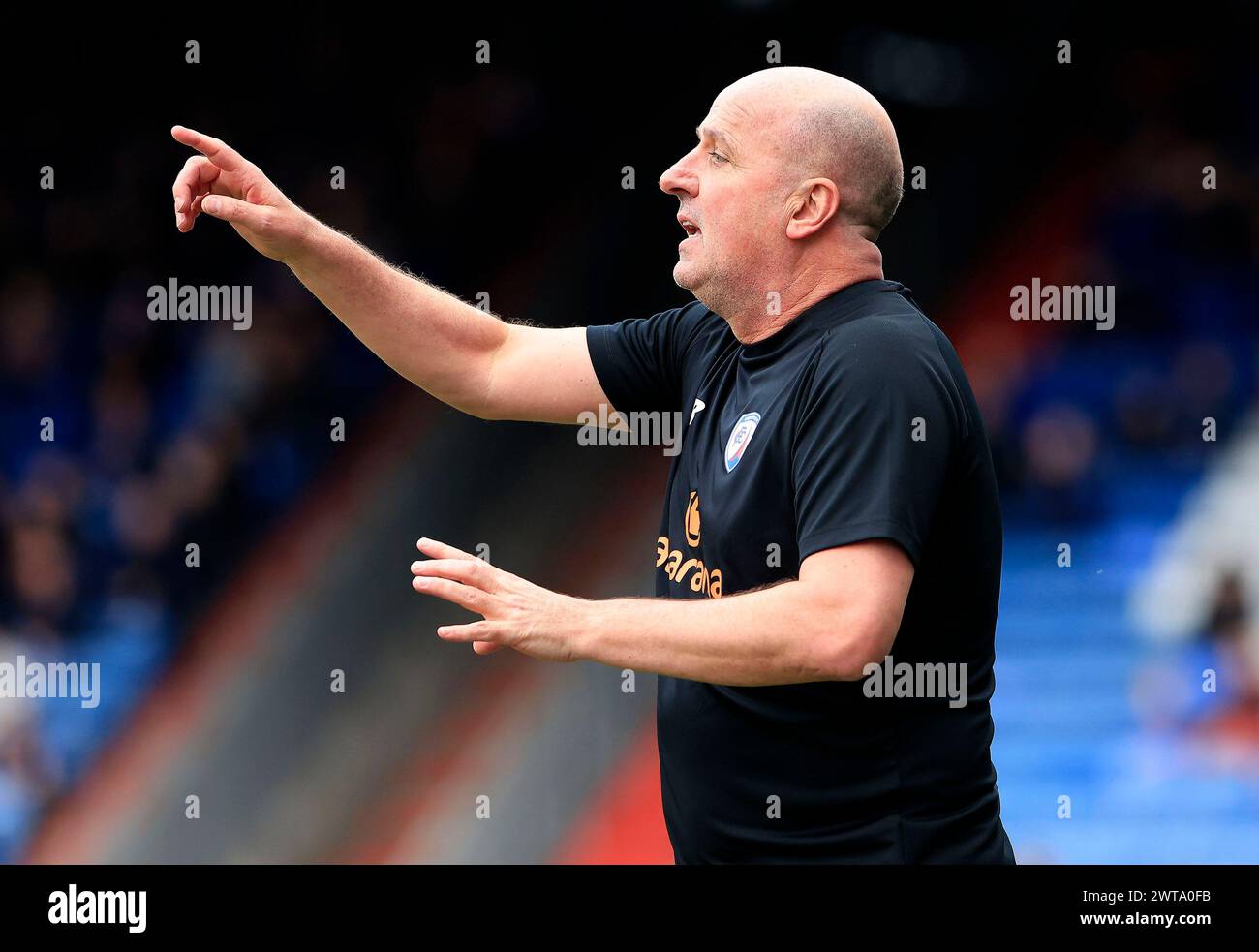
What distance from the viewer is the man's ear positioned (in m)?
2.05

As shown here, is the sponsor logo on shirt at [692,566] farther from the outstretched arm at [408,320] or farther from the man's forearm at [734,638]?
the outstretched arm at [408,320]

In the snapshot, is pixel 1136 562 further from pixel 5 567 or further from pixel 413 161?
pixel 5 567

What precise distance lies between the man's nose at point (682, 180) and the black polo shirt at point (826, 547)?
274 mm

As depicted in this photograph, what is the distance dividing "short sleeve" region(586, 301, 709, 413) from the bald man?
4.1 inches

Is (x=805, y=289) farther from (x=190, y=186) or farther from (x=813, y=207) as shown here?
(x=190, y=186)

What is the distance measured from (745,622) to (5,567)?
3.08m

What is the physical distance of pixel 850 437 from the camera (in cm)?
180

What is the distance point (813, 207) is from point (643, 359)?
0.49 meters

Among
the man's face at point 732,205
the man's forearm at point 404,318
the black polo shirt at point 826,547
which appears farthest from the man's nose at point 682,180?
the man's forearm at point 404,318

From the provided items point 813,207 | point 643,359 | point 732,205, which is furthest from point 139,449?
point 813,207

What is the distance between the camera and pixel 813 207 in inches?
81.8

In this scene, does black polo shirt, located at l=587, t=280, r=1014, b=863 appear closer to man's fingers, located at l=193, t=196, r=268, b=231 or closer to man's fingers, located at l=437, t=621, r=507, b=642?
man's fingers, located at l=437, t=621, r=507, b=642

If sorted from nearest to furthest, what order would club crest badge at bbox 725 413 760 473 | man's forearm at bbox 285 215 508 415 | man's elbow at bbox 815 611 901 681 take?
man's elbow at bbox 815 611 901 681 → club crest badge at bbox 725 413 760 473 → man's forearm at bbox 285 215 508 415

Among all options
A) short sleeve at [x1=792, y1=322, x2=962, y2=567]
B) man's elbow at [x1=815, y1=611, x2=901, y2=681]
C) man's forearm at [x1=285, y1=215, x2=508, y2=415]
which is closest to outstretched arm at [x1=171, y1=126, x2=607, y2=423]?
man's forearm at [x1=285, y1=215, x2=508, y2=415]
